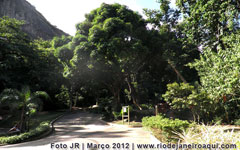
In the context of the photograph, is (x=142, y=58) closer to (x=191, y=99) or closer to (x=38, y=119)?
(x=191, y=99)

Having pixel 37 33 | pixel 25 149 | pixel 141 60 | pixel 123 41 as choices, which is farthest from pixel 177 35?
pixel 37 33

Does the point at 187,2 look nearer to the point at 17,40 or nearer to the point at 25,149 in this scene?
the point at 25,149

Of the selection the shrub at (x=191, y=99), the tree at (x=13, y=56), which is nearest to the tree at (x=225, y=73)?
the shrub at (x=191, y=99)

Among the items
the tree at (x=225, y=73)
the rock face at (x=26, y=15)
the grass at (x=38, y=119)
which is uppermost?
the rock face at (x=26, y=15)

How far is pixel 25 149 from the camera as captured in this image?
7352 millimetres

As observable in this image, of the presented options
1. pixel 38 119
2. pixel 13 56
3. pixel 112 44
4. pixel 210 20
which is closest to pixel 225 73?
pixel 210 20

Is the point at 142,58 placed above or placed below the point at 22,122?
above

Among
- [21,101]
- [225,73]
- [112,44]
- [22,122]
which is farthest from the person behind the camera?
[112,44]

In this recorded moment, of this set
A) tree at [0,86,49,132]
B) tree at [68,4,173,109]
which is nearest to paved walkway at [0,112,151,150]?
tree at [0,86,49,132]

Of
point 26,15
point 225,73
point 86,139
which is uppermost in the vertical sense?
point 26,15

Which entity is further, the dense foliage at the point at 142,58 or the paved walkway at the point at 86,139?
the dense foliage at the point at 142,58

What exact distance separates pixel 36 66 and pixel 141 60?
44.3ft

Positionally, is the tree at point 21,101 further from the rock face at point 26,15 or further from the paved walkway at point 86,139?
the rock face at point 26,15

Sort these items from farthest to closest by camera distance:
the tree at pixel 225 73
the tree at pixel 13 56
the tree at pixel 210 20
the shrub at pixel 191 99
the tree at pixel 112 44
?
the tree at pixel 13 56, the tree at pixel 112 44, the shrub at pixel 191 99, the tree at pixel 210 20, the tree at pixel 225 73
